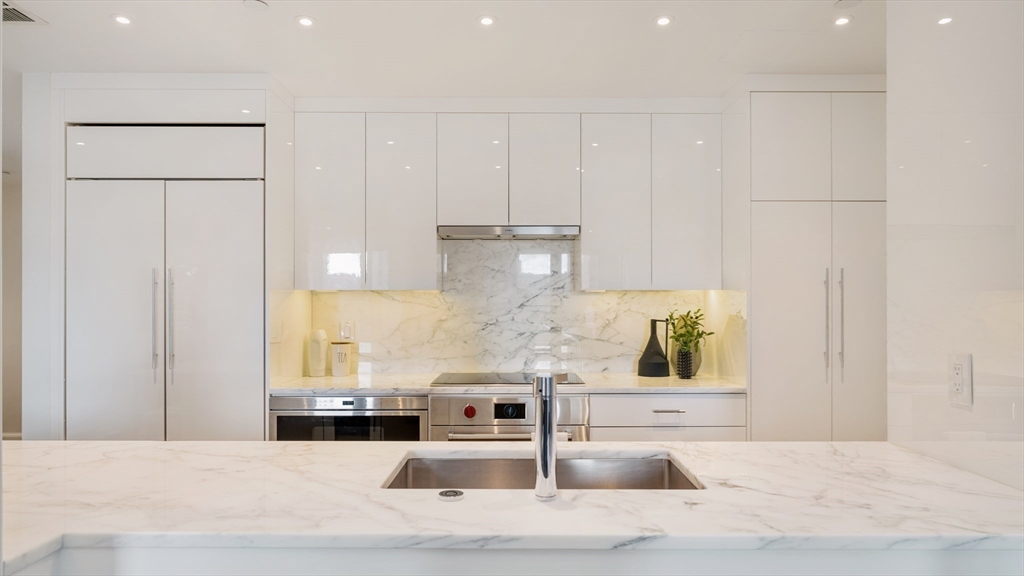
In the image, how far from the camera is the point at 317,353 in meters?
3.38

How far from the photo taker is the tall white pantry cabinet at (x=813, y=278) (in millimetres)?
2943

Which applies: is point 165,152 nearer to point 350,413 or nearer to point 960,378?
point 350,413

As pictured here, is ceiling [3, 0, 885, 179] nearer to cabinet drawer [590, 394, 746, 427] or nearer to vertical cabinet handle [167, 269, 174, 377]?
vertical cabinet handle [167, 269, 174, 377]

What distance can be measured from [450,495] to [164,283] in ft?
7.46

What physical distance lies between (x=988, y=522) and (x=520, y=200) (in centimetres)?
247

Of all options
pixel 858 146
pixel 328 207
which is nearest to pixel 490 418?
pixel 328 207

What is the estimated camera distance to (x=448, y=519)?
1202mm

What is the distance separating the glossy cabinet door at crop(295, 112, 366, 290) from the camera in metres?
3.26

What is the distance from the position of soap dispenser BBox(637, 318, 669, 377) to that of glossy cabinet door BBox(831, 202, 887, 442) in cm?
85

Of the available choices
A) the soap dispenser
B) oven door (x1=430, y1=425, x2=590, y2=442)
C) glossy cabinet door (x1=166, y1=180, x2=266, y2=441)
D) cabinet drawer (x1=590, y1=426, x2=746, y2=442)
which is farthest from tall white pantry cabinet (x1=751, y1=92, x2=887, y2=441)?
glossy cabinet door (x1=166, y1=180, x2=266, y2=441)

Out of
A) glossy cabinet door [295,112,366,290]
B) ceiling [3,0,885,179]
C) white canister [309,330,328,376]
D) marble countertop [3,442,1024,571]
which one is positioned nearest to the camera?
marble countertop [3,442,1024,571]

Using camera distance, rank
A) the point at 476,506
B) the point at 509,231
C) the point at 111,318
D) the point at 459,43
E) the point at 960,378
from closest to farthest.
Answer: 1. the point at 476,506
2. the point at 960,378
3. the point at 459,43
4. the point at 111,318
5. the point at 509,231

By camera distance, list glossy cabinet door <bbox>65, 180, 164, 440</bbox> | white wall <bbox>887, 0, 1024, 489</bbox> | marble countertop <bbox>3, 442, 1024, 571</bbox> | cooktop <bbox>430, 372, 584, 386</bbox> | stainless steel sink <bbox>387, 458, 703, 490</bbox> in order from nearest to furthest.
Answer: marble countertop <bbox>3, 442, 1024, 571</bbox>
white wall <bbox>887, 0, 1024, 489</bbox>
stainless steel sink <bbox>387, 458, 703, 490</bbox>
glossy cabinet door <bbox>65, 180, 164, 440</bbox>
cooktop <bbox>430, 372, 584, 386</bbox>

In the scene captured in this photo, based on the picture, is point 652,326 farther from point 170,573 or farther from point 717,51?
point 170,573
